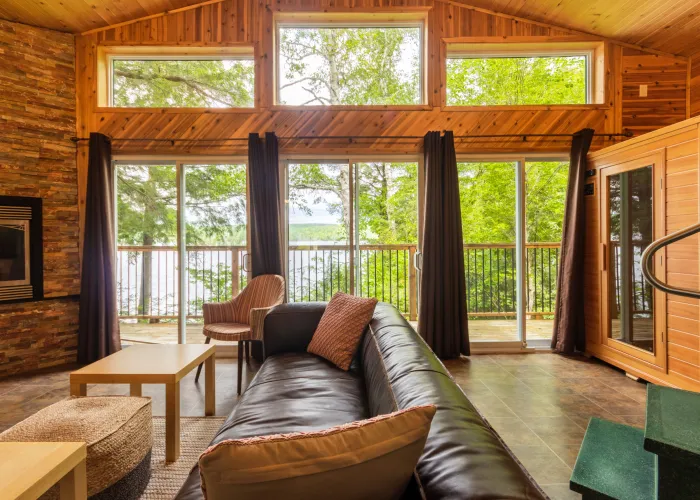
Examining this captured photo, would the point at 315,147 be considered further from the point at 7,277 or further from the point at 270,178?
the point at 7,277

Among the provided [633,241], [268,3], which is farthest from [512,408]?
[268,3]

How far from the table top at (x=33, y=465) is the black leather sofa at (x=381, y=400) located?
395 mm

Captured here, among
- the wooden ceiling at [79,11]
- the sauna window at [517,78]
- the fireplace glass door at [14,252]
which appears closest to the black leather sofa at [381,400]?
the fireplace glass door at [14,252]

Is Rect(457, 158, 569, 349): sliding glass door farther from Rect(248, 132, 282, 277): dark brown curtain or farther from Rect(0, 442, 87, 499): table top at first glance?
Rect(0, 442, 87, 499): table top

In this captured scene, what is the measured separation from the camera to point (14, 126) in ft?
12.1

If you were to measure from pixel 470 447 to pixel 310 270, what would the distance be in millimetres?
3631

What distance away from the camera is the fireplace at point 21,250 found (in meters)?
3.63

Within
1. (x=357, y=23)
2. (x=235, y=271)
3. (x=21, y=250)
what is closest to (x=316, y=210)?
(x=235, y=271)

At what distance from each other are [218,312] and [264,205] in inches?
44.8

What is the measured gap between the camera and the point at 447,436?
0.89 m

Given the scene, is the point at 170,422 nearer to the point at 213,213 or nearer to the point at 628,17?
the point at 213,213

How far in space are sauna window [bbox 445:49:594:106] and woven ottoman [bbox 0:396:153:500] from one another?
3.98 m

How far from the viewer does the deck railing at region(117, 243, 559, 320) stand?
4316 mm

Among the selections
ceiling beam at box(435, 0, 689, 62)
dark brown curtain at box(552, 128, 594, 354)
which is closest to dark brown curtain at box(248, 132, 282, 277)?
ceiling beam at box(435, 0, 689, 62)
